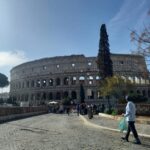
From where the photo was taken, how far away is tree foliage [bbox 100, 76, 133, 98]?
5471cm

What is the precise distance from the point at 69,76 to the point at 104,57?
40433mm

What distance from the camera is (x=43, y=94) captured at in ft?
328

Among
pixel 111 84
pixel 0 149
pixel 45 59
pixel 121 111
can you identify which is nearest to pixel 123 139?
pixel 0 149

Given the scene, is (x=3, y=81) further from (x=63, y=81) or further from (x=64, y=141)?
(x=64, y=141)

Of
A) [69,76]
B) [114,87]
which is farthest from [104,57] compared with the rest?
[69,76]

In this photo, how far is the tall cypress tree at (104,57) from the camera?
56125 mm

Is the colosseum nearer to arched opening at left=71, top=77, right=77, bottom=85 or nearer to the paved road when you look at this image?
arched opening at left=71, top=77, right=77, bottom=85

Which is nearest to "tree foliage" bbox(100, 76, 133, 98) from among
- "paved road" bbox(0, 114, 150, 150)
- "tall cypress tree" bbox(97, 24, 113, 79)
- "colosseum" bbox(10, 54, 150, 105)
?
"tall cypress tree" bbox(97, 24, 113, 79)

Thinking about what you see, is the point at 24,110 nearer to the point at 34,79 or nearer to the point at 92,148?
the point at 92,148

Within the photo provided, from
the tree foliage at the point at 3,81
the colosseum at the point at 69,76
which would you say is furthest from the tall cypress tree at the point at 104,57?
the tree foliage at the point at 3,81

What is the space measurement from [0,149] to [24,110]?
3333cm

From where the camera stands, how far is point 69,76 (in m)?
96.4

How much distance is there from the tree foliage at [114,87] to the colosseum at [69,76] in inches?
1236

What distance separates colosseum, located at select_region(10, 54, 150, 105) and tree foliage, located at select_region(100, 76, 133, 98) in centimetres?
3141
